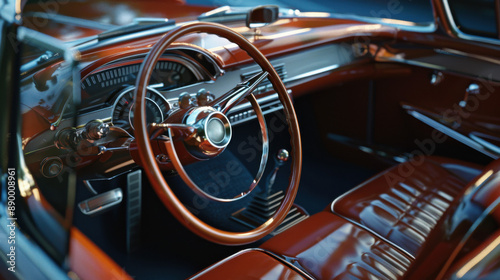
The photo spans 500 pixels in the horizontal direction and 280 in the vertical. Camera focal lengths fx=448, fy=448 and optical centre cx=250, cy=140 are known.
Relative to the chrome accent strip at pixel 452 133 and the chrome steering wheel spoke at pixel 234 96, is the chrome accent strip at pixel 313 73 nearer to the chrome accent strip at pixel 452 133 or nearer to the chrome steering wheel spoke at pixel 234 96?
the chrome accent strip at pixel 452 133

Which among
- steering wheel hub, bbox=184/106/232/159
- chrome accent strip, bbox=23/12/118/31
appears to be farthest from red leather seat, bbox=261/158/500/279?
chrome accent strip, bbox=23/12/118/31

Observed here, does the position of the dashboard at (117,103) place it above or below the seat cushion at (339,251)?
above

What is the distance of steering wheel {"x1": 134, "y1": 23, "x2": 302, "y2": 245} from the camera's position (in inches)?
37.3

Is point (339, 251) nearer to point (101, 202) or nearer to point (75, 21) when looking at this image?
point (101, 202)

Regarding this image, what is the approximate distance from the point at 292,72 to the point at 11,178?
1.42 m

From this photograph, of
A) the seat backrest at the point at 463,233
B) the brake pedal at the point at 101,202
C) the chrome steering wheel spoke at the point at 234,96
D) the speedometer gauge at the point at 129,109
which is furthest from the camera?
the brake pedal at the point at 101,202

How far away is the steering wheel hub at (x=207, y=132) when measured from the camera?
3.62 feet

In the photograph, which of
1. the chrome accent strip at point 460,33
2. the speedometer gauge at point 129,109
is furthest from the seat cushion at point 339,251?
the chrome accent strip at point 460,33

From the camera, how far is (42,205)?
93 cm

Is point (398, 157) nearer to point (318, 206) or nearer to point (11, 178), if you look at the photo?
point (318, 206)

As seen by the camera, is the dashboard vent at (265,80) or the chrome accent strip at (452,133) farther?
the chrome accent strip at (452,133)

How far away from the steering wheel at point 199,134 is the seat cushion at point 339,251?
215mm

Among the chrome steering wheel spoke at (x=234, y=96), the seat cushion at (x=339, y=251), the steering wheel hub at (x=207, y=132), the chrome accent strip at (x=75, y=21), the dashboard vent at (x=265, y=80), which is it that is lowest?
the seat cushion at (x=339, y=251)

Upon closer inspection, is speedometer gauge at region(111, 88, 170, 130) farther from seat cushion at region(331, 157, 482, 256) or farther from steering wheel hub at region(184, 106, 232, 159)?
seat cushion at region(331, 157, 482, 256)
